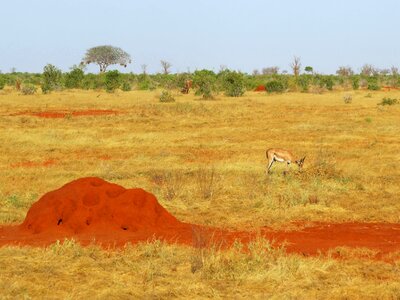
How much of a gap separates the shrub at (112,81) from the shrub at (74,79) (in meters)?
3.87

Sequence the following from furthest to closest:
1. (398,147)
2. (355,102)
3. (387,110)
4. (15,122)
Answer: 1. (355,102)
2. (387,110)
3. (15,122)
4. (398,147)

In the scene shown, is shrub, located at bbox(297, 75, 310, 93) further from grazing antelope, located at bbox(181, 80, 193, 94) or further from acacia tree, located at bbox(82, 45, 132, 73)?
acacia tree, located at bbox(82, 45, 132, 73)

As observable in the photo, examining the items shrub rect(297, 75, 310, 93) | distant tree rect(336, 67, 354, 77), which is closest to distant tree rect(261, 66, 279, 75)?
distant tree rect(336, 67, 354, 77)

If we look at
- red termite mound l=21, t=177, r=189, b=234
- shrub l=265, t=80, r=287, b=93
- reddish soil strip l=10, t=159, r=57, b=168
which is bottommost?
reddish soil strip l=10, t=159, r=57, b=168

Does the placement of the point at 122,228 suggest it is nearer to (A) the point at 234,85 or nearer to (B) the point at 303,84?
(A) the point at 234,85

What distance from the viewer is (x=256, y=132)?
23688 millimetres

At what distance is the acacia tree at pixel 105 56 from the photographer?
89.7 metres

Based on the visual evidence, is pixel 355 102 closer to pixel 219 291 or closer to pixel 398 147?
pixel 398 147

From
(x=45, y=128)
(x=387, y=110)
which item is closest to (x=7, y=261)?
(x=45, y=128)

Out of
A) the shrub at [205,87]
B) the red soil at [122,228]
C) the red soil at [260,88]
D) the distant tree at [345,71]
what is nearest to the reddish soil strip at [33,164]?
the red soil at [122,228]

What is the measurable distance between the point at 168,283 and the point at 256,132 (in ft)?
55.8

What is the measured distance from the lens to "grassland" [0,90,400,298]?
23.0 ft

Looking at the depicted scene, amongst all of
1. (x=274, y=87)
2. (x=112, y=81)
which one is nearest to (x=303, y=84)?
(x=274, y=87)

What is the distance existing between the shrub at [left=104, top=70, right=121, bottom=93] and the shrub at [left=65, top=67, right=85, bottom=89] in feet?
12.7
